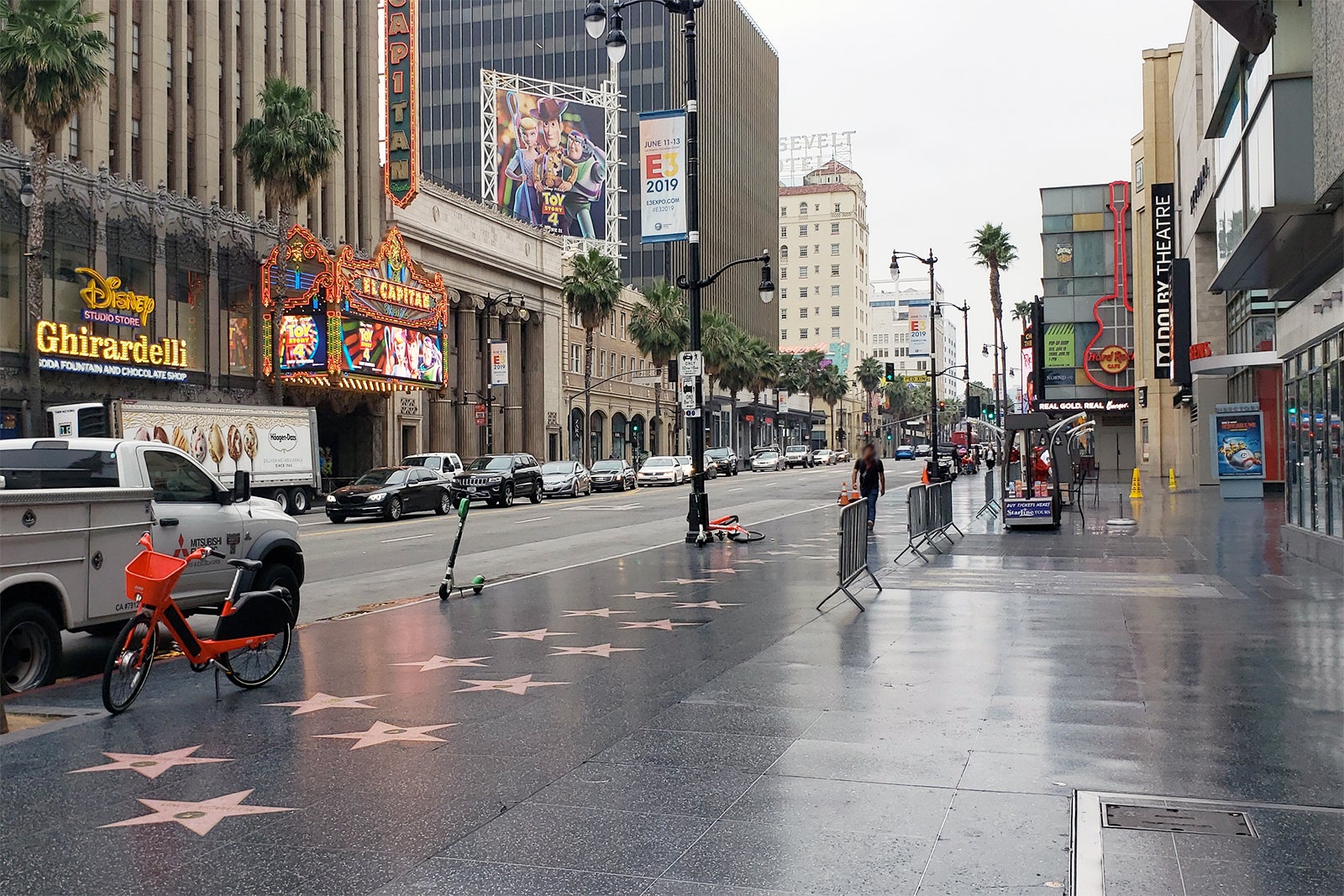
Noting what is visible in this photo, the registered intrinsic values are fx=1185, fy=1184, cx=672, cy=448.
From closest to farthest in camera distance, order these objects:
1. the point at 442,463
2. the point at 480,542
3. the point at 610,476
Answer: the point at 480,542 → the point at 442,463 → the point at 610,476

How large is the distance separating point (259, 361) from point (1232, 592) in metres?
38.7

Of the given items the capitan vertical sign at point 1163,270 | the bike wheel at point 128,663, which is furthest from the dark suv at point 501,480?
the bike wheel at point 128,663

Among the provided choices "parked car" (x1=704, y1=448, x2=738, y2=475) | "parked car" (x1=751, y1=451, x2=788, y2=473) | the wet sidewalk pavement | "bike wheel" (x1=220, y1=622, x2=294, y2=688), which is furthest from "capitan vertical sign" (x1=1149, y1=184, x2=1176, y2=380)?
"bike wheel" (x1=220, y1=622, x2=294, y2=688)

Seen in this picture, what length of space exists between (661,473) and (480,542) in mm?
34570

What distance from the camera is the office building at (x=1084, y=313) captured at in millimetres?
69625

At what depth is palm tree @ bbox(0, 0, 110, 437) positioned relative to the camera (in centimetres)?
3033

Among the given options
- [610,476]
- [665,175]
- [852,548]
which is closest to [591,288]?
[610,476]

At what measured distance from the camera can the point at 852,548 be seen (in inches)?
525

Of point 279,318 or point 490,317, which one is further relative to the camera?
point 490,317

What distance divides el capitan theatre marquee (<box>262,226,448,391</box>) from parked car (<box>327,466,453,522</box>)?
11.9 meters

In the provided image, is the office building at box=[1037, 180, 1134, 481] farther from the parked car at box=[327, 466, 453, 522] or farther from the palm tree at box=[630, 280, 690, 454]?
the parked car at box=[327, 466, 453, 522]

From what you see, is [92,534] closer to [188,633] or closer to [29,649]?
[29,649]

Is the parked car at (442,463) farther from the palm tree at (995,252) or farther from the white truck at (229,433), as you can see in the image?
the palm tree at (995,252)

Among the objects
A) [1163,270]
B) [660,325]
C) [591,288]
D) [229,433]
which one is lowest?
[229,433]
